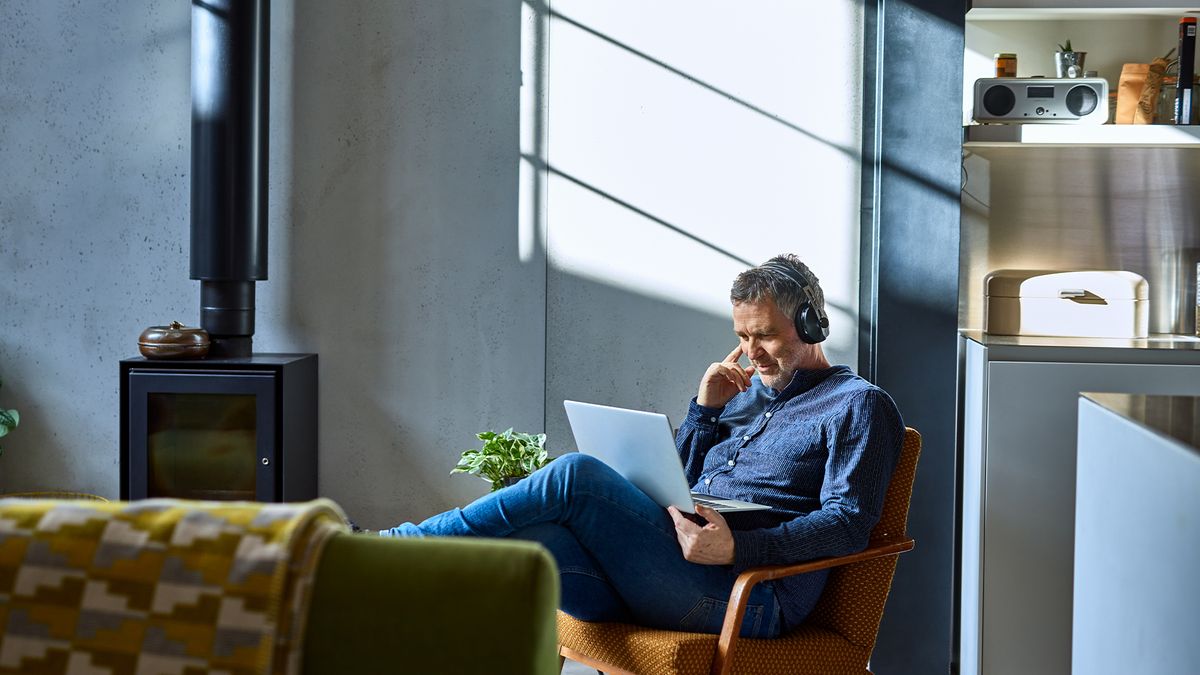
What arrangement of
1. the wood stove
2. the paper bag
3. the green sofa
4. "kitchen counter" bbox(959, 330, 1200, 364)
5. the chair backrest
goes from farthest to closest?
the wood stove → the paper bag → "kitchen counter" bbox(959, 330, 1200, 364) → the chair backrest → the green sofa

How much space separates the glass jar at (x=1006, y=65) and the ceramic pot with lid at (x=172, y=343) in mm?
2701

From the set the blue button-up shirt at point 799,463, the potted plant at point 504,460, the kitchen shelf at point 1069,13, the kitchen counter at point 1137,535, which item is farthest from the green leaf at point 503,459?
the kitchen shelf at point 1069,13

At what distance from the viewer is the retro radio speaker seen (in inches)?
141

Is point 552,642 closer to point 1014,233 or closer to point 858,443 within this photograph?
point 858,443

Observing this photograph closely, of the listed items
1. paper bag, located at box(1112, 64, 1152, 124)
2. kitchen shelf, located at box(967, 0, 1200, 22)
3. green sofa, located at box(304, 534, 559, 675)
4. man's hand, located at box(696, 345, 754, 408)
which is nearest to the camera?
green sofa, located at box(304, 534, 559, 675)

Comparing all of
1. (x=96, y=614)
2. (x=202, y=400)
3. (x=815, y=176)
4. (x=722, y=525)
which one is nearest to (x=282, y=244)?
(x=202, y=400)

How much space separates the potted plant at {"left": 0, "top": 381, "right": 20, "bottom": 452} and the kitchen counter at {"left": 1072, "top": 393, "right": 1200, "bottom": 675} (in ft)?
11.8

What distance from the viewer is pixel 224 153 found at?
394 cm

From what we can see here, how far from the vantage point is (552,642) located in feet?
4.16

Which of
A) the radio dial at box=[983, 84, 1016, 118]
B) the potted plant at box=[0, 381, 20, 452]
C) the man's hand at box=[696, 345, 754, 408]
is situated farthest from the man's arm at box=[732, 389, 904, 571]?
the potted plant at box=[0, 381, 20, 452]

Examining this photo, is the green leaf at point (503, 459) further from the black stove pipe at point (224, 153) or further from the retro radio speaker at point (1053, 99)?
the retro radio speaker at point (1053, 99)

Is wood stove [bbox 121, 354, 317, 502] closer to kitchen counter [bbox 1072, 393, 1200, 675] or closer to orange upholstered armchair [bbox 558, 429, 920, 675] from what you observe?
orange upholstered armchair [bbox 558, 429, 920, 675]

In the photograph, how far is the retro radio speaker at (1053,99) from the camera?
3578 mm

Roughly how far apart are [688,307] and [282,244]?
1.45m
